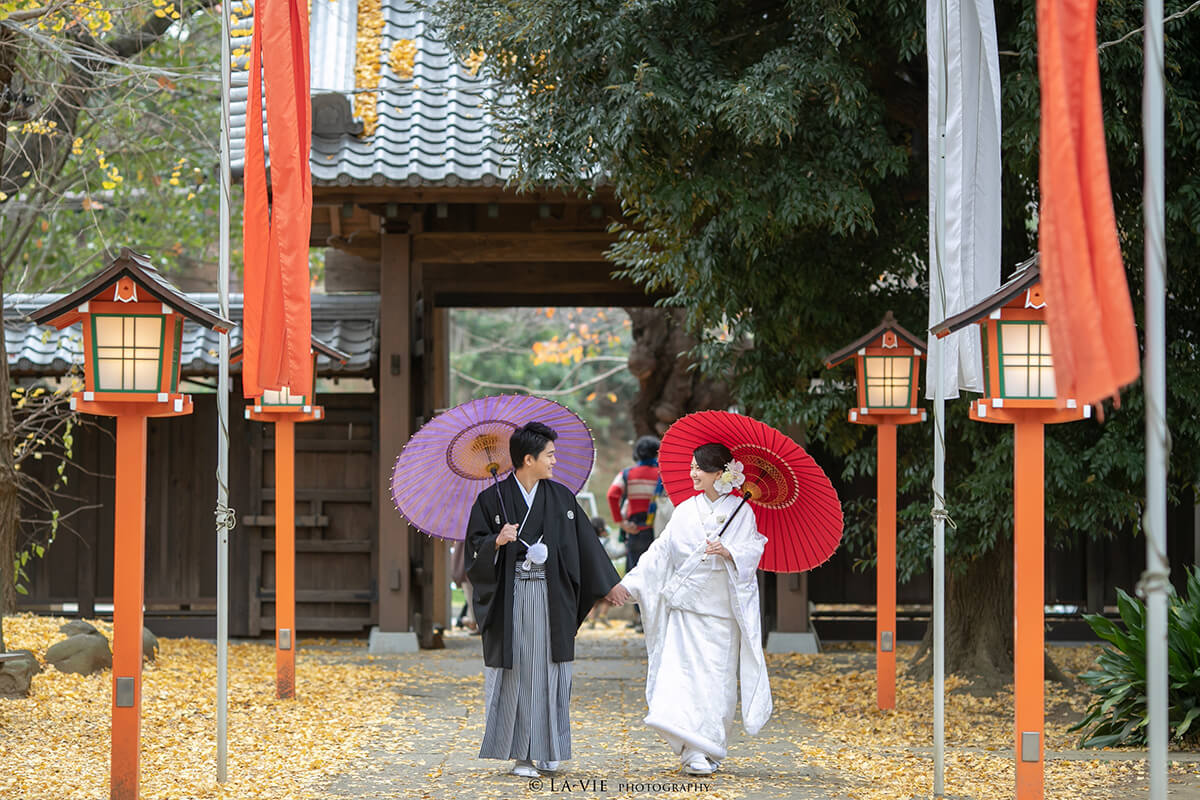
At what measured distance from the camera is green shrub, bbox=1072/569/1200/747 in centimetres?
634

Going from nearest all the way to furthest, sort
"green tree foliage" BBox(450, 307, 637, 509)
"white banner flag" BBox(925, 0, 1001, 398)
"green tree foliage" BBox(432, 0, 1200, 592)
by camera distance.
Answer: "white banner flag" BBox(925, 0, 1001, 398) < "green tree foliage" BBox(432, 0, 1200, 592) < "green tree foliage" BBox(450, 307, 637, 509)

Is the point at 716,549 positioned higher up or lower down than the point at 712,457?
lower down

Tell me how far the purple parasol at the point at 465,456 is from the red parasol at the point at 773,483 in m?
0.45

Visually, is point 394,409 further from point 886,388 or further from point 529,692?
point 529,692

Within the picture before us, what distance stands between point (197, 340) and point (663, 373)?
475 centimetres

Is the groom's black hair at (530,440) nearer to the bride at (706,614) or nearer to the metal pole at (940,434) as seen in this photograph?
the bride at (706,614)

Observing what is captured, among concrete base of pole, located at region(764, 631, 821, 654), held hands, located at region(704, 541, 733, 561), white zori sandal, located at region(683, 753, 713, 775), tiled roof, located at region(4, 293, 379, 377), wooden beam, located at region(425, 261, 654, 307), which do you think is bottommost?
concrete base of pole, located at region(764, 631, 821, 654)

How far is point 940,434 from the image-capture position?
17.3ft

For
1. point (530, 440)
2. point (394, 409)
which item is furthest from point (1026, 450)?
point (394, 409)

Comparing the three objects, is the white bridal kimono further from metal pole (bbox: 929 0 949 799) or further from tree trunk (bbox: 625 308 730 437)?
tree trunk (bbox: 625 308 730 437)

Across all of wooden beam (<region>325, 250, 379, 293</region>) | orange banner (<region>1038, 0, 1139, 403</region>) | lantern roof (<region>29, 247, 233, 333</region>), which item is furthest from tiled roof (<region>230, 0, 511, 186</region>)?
orange banner (<region>1038, 0, 1139, 403</region>)

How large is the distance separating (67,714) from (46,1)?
429cm

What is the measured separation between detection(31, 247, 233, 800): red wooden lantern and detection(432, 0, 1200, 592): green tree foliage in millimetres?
2868

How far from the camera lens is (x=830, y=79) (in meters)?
6.86
